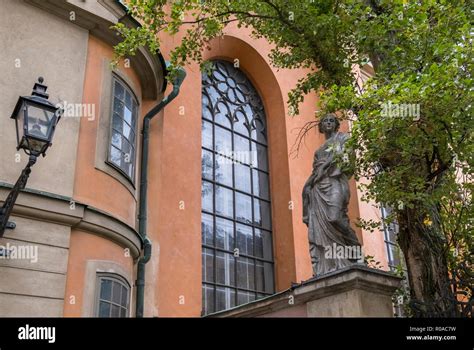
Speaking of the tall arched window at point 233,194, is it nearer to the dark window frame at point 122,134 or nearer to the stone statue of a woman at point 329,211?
the dark window frame at point 122,134

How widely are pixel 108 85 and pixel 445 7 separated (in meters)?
5.19

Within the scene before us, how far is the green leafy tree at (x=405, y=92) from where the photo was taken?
22.2 feet

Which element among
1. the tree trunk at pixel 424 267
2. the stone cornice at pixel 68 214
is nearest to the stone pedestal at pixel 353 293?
the tree trunk at pixel 424 267

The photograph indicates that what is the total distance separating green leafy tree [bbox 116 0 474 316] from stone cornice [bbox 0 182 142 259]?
98.7 inches

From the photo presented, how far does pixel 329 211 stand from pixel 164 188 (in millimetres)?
4613

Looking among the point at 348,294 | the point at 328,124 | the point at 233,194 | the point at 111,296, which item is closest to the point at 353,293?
the point at 348,294

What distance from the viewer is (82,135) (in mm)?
8477

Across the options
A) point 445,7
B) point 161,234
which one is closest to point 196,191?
point 161,234

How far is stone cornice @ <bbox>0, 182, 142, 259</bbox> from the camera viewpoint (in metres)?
7.23

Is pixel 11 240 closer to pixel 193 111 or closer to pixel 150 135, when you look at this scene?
pixel 150 135

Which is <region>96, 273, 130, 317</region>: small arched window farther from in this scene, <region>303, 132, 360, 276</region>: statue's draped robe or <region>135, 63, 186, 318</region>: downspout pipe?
<region>303, 132, 360, 276</region>: statue's draped robe

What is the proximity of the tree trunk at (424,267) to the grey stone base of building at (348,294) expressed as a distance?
0.62 metres

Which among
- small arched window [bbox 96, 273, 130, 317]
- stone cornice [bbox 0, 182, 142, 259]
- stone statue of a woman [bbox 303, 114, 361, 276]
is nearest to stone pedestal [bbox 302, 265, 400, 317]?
stone statue of a woman [bbox 303, 114, 361, 276]

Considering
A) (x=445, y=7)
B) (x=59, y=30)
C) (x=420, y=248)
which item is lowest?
(x=420, y=248)
